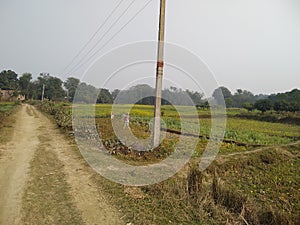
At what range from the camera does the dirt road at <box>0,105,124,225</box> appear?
134 inches

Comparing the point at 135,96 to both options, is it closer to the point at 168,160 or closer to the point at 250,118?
the point at 168,160

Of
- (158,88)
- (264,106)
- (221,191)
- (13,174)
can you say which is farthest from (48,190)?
(264,106)

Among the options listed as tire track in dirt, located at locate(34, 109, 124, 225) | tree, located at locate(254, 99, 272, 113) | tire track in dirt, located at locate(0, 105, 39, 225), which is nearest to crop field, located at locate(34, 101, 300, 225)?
tire track in dirt, located at locate(34, 109, 124, 225)

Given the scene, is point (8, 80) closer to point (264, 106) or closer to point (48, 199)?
point (264, 106)

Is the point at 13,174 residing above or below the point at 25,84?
below

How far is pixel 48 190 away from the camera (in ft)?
14.2

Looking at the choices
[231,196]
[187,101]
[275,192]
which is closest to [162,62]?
[187,101]

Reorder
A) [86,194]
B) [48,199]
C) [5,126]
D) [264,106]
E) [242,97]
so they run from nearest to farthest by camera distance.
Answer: [48,199]
[86,194]
[5,126]
[264,106]
[242,97]

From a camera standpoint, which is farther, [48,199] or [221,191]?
[221,191]

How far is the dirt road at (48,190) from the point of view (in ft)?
11.2

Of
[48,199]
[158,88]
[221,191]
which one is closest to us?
[48,199]

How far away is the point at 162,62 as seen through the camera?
7066mm

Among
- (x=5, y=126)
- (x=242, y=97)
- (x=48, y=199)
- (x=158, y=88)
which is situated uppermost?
(x=242, y=97)

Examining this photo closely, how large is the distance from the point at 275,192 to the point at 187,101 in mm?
4888
